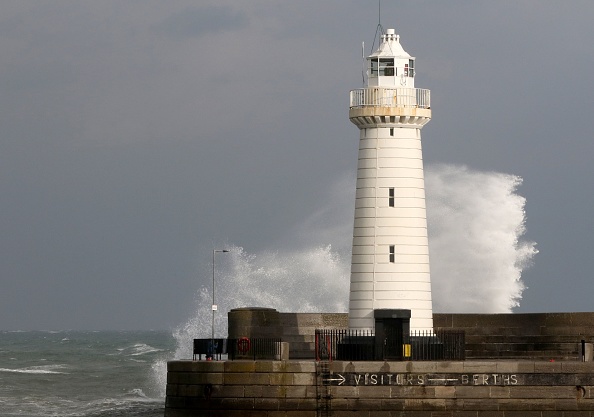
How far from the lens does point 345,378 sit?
116ft

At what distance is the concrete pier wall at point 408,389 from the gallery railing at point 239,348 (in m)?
1.77

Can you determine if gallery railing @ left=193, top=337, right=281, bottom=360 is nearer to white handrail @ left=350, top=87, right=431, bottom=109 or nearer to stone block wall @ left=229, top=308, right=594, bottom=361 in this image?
stone block wall @ left=229, top=308, right=594, bottom=361

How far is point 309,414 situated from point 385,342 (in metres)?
2.85

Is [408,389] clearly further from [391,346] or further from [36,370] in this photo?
[36,370]

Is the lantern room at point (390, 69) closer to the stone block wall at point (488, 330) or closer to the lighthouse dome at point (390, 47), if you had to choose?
the lighthouse dome at point (390, 47)

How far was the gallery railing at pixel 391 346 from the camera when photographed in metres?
36.7

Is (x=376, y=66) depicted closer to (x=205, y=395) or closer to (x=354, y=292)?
(x=354, y=292)

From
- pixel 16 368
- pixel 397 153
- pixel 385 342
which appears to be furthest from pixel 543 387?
pixel 16 368

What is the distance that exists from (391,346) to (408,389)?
1766 mm

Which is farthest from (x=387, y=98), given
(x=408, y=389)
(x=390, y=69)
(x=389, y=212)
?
(x=408, y=389)

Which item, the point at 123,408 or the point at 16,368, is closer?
the point at 123,408

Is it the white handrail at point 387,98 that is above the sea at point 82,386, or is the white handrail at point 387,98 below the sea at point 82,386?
above

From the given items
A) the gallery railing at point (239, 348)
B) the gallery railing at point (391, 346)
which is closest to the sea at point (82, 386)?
the gallery railing at point (239, 348)

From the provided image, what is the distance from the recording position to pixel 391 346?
3684cm
